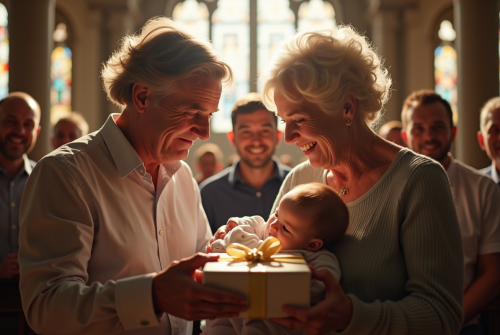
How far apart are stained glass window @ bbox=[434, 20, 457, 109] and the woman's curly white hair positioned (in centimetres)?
1089

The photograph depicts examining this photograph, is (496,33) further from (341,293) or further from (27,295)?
(27,295)

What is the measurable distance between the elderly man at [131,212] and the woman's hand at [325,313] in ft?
0.64

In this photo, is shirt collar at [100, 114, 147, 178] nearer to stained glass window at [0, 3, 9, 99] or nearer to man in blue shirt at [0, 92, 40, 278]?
man in blue shirt at [0, 92, 40, 278]

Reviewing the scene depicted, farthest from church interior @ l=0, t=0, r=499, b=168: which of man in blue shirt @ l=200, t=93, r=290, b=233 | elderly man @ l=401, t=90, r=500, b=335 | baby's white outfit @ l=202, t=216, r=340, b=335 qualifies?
baby's white outfit @ l=202, t=216, r=340, b=335

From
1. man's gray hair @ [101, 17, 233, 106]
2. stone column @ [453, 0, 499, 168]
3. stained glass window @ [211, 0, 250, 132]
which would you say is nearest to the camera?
man's gray hair @ [101, 17, 233, 106]

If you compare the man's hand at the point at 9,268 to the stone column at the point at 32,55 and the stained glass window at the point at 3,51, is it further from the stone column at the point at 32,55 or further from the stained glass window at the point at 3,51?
the stained glass window at the point at 3,51

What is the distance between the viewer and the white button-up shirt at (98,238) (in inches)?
69.2

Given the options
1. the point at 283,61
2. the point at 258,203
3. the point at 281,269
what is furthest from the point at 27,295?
the point at 258,203

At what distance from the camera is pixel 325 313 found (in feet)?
5.60

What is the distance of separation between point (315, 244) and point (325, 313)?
18.2 inches

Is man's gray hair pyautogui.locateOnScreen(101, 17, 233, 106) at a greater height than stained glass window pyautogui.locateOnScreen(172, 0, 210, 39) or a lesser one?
lesser

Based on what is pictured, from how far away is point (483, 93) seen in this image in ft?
23.0

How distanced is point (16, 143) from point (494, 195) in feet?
13.3

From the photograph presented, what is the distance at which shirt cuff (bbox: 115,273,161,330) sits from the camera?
173 centimetres
